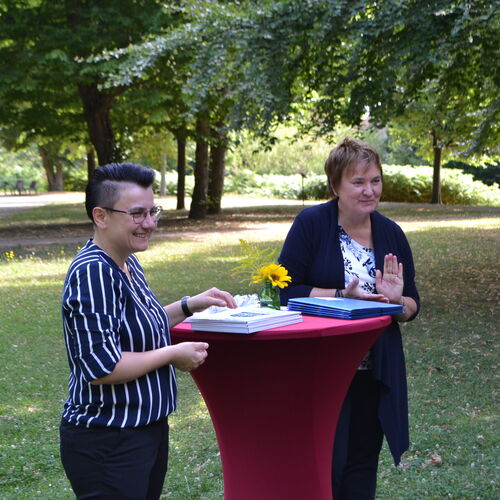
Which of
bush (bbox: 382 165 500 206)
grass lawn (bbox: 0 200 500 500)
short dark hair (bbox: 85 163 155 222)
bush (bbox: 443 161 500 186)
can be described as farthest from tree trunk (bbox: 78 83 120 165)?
bush (bbox: 443 161 500 186)

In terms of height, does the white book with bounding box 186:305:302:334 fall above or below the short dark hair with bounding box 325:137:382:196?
below

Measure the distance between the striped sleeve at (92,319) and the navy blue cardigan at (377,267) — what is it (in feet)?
4.57

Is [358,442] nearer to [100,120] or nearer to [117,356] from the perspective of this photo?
[117,356]

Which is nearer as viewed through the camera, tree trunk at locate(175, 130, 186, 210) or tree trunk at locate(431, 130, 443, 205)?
tree trunk at locate(175, 130, 186, 210)

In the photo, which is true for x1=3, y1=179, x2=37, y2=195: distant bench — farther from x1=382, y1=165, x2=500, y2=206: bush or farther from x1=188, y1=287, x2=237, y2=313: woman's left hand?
x1=188, y1=287, x2=237, y2=313: woman's left hand

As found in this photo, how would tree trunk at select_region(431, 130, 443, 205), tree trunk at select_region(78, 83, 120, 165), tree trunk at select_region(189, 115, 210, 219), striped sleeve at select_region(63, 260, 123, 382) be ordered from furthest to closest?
tree trunk at select_region(431, 130, 443, 205) → tree trunk at select_region(189, 115, 210, 219) → tree trunk at select_region(78, 83, 120, 165) → striped sleeve at select_region(63, 260, 123, 382)

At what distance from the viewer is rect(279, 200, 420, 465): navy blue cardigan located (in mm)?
3779

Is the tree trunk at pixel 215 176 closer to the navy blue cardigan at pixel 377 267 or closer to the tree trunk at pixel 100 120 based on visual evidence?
the tree trunk at pixel 100 120

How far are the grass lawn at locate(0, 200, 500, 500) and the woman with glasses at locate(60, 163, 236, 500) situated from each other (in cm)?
238

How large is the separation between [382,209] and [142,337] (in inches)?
1296

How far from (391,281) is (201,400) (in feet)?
12.7

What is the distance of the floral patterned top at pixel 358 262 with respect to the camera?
13.0 feet

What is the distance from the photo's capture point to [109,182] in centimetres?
296

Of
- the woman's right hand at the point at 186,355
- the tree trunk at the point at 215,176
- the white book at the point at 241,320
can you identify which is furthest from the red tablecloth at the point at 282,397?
the tree trunk at the point at 215,176
